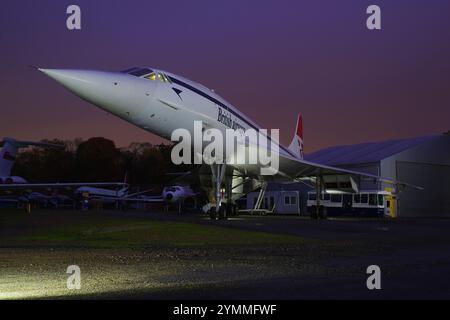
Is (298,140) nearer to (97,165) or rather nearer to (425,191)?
(425,191)

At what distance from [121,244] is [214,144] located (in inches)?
341

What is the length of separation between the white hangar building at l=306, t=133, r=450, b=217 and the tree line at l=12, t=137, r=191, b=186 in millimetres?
48162

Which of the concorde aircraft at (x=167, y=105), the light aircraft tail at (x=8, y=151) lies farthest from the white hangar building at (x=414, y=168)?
the light aircraft tail at (x=8, y=151)

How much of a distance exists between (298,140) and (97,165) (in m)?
61.7

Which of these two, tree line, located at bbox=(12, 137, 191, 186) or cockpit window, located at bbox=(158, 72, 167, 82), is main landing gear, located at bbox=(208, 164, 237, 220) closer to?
cockpit window, located at bbox=(158, 72, 167, 82)

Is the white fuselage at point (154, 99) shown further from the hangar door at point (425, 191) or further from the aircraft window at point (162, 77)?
the hangar door at point (425, 191)

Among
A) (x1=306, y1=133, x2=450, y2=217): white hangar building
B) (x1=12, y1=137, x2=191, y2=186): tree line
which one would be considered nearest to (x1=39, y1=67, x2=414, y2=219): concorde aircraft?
(x1=306, y1=133, x2=450, y2=217): white hangar building

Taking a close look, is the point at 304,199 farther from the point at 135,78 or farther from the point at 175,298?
the point at 175,298

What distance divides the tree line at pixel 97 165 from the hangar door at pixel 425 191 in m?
50.3

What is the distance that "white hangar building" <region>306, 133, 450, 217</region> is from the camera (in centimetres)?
4103

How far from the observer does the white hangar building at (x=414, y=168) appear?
41.0 m

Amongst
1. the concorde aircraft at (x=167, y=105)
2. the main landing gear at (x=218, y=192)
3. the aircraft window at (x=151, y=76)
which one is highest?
the aircraft window at (x=151, y=76)

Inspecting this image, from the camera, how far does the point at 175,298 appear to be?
6258 millimetres
